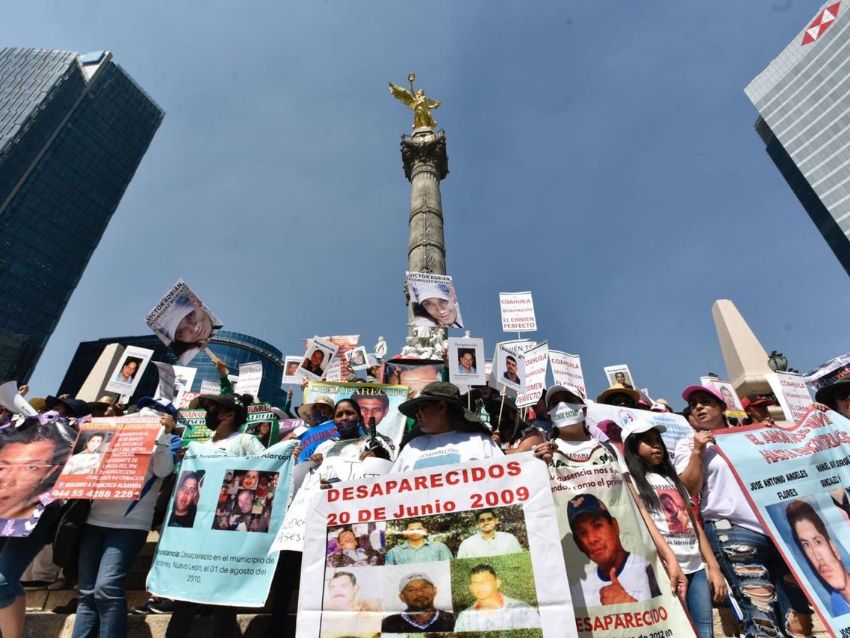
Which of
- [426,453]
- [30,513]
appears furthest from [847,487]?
[30,513]

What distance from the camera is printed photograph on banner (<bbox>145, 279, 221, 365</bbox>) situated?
607cm

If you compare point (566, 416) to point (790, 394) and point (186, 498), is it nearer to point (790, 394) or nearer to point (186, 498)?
point (186, 498)

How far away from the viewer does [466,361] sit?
22.2 ft

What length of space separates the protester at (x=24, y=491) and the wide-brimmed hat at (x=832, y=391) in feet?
18.7

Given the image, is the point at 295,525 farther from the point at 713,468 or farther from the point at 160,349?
the point at 160,349

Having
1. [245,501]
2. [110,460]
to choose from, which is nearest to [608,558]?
[245,501]

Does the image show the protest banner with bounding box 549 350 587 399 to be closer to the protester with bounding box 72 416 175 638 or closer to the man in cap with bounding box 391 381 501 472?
the man in cap with bounding box 391 381 501 472

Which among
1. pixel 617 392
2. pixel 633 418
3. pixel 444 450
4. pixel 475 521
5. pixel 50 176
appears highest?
pixel 50 176

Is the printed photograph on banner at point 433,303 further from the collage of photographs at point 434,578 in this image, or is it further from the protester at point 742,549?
the collage of photographs at point 434,578

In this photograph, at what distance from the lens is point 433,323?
8.10m

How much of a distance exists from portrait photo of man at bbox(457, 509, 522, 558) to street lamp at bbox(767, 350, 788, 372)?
9.52m

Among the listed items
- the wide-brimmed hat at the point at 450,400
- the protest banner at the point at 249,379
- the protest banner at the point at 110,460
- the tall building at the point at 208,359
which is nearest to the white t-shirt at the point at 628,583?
the wide-brimmed hat at the point at 450,400

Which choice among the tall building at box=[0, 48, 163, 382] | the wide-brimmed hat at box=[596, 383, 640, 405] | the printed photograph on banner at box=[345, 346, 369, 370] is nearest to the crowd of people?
the wide-brimmed hat at box=[596, 383, 640, 405]

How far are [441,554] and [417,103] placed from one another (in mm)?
22104
